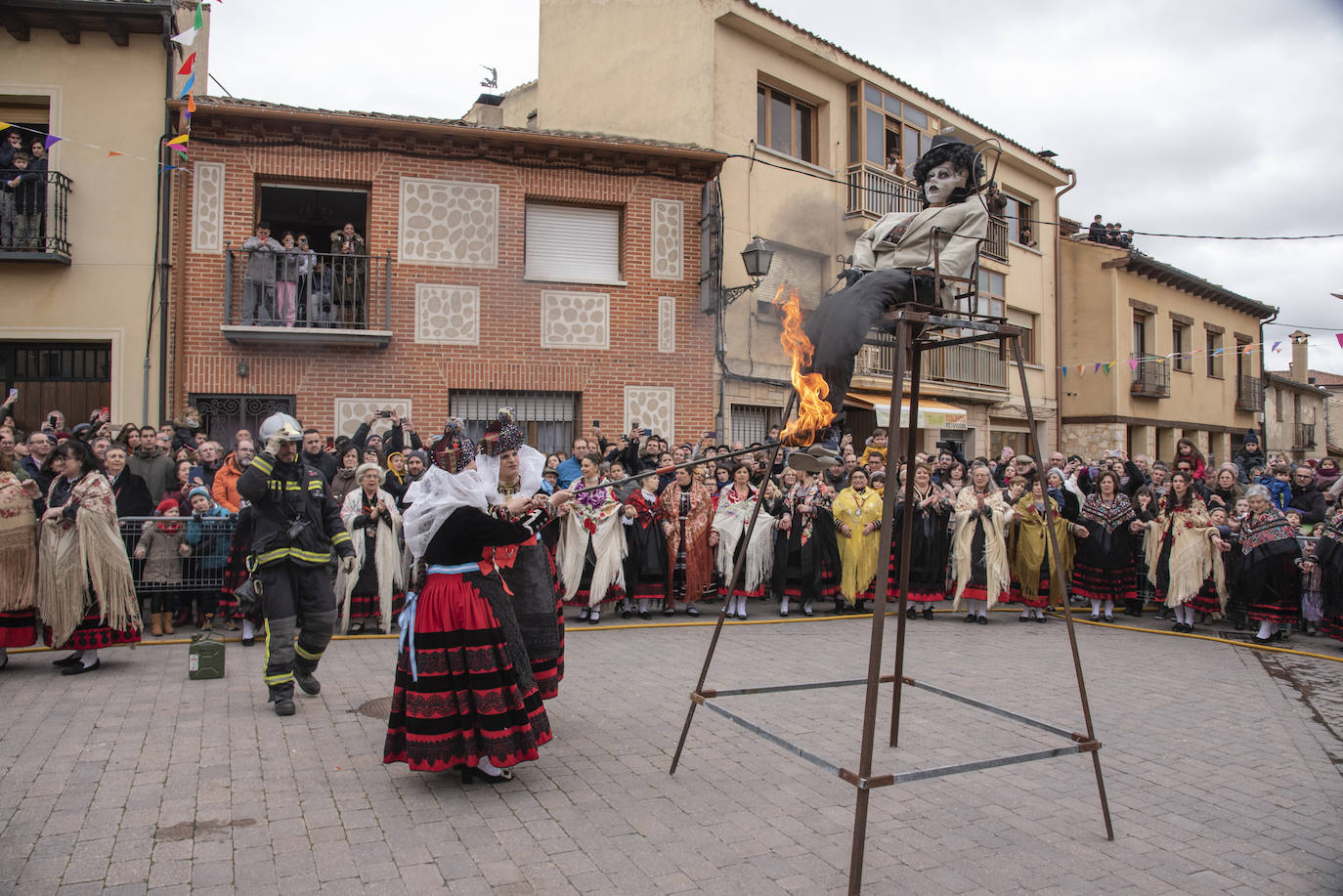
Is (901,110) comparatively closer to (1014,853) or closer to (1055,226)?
(1055,226)

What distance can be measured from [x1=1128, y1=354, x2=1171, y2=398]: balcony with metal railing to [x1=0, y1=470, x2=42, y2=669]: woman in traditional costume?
81.0ft

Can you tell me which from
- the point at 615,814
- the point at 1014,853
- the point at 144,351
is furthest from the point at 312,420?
the point at 1014,853

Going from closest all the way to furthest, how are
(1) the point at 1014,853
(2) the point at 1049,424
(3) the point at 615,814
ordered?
(1) the point at 1014,853
(3) the point at 615,814
(2) the point at 1049,424

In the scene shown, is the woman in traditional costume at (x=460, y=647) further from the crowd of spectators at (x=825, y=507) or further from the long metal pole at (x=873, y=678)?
the crowd of spectators at (x=825, y=507)

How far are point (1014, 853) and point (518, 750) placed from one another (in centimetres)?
238

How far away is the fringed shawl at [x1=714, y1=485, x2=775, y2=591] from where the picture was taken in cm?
1036

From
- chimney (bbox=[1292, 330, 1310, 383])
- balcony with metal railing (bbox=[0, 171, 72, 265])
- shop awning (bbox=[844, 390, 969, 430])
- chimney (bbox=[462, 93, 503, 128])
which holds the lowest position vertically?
shop awning (bbox=[844, 390, 969, 430])

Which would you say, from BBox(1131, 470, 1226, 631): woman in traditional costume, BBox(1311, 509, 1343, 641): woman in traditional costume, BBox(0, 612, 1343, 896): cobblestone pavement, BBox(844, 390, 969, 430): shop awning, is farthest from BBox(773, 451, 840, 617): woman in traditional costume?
BBox(844, 390, 969, 430): shop awning

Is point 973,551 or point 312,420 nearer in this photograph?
point 973,551

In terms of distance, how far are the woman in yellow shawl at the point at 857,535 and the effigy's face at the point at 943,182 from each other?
6.36 metres

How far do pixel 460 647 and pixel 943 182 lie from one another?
3.39 m

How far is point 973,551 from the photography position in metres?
10.4

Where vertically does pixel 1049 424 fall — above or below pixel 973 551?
above

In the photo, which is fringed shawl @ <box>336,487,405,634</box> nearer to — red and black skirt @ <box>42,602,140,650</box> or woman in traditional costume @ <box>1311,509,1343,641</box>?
red and black skirt @ <box>42,602,140,650</box>
